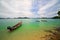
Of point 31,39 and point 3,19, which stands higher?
point 3,19

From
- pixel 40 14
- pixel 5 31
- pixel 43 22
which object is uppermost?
pixel 40 14

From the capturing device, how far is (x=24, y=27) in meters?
1.96

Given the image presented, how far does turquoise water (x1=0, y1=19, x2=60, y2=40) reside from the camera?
1.92 m

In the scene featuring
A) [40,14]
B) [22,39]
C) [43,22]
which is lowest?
[22,39]

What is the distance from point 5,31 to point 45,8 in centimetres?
72

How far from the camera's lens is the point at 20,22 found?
1972 millimetres

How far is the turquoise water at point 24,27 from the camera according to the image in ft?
6.31

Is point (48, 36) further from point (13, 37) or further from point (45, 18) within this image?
point (13, 37)

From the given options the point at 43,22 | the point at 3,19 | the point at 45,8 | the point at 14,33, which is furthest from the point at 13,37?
the point at 45,8

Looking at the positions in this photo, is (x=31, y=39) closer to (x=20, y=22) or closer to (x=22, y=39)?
(x=22, y=39)

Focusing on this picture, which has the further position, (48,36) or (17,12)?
(17,12)

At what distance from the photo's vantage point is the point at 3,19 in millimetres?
1996

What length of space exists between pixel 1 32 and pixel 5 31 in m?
0.07

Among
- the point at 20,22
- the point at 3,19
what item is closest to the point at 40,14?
the point at 20,22
